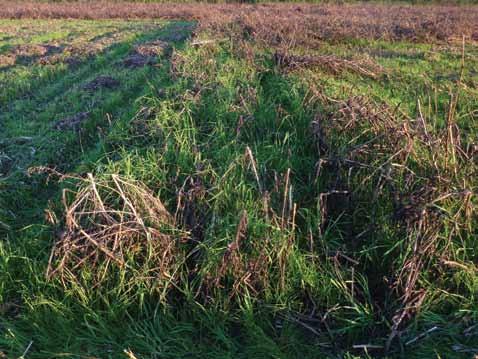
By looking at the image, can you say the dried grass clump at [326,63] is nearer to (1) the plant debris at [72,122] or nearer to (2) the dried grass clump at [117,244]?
(1) the plant debris at [72,122]

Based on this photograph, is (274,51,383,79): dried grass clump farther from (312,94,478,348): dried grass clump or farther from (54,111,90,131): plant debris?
(54,111,90,131): plant debris

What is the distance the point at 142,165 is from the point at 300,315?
190 cm

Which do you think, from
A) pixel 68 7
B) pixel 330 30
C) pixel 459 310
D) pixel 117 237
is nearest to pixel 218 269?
pixel 117 237

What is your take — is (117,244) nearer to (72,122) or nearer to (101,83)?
(72,122)

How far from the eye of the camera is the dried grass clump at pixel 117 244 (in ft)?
10.3

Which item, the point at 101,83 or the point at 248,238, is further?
the point at 101,83

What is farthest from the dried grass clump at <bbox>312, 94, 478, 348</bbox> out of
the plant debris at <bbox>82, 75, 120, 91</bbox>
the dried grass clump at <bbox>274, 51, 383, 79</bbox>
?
the plant debris at <bbox>82, 75, 120, 91</bbox>

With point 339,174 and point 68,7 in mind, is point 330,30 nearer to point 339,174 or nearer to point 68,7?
point 339,174

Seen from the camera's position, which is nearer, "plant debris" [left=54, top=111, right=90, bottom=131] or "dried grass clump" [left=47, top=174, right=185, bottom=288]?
"dried grass clump" [left=47, top=174, right=185, bottom=288]

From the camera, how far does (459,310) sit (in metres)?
2.77

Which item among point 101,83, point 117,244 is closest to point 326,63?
point 101,83

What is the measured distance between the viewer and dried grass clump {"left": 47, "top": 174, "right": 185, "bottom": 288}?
3.14m

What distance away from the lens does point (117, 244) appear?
3.20 metres

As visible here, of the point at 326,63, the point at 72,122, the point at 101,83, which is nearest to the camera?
the point at 72,122
